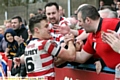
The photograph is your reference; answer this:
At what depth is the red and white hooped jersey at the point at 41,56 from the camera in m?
4.45

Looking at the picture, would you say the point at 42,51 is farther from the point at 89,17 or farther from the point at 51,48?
the point at 89,17

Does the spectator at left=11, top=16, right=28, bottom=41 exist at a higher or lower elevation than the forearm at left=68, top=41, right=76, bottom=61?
lower

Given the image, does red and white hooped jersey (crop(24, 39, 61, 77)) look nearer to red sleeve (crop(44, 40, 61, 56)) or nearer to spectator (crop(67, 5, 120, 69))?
red sleeve (crop(44, 40, 61, 56))

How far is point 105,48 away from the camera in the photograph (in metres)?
4.09

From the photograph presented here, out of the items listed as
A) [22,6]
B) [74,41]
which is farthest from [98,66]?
[22,6]

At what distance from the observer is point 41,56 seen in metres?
4.47

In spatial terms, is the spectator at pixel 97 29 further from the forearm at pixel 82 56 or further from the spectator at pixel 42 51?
the spectator at pixel 42 51

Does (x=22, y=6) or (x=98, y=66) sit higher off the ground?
(x=98, y=66)

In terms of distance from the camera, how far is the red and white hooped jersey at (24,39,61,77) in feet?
14.6

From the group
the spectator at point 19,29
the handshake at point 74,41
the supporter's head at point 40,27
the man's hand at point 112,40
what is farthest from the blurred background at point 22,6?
the man's hand at point 112,40

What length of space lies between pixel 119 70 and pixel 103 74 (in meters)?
0.46

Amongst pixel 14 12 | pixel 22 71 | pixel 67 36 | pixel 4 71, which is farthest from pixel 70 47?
pixel 14 12

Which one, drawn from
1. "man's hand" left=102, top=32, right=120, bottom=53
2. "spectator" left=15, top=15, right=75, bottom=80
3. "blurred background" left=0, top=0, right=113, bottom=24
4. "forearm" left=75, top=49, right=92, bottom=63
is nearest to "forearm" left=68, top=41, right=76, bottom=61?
"spectator" left=15, top=15, right=75, bottom=80

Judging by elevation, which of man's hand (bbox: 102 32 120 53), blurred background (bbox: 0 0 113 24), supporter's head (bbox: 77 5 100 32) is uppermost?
supporter's head (bbox: 77 5 100 32)
